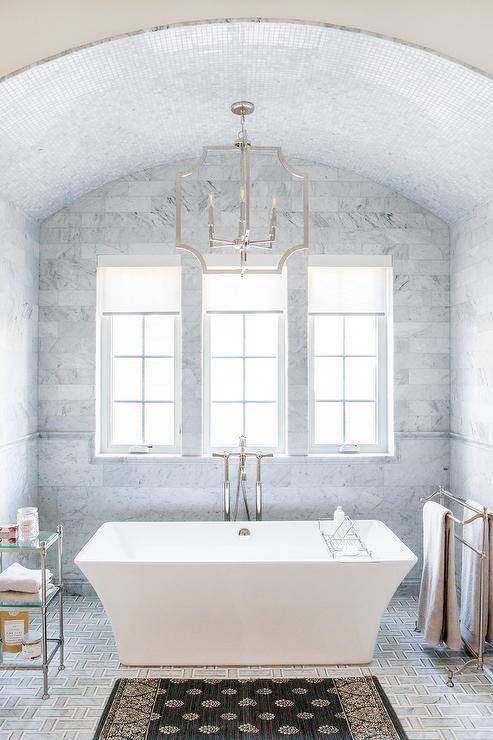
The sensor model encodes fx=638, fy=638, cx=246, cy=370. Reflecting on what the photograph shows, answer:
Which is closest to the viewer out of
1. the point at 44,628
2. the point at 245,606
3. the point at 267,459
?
the point at 44,628

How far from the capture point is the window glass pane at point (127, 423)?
4648mm

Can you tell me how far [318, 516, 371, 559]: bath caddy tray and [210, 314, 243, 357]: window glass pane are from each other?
53.7 inches

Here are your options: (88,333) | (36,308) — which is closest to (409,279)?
(88,333)

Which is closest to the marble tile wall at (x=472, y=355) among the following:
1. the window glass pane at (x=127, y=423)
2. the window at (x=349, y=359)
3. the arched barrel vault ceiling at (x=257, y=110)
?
the arched barrel vault ceiling at (x=257, y=110)

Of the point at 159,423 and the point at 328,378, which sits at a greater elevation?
the point at 328,378

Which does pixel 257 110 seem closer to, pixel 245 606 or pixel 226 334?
pixel 226 334

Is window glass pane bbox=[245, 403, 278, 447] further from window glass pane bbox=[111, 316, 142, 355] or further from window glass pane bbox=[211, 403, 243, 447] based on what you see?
window glass pane bbox=[111, 316, 142, 355]

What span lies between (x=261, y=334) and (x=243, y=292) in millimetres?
332

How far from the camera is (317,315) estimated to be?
15.3 ft

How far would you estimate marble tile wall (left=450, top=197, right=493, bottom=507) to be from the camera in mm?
3939

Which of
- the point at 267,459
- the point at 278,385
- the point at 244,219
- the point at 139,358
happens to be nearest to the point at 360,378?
the point at 278,385

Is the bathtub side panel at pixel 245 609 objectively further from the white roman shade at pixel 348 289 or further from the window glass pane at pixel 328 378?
the white roman shade at pixel 348 289

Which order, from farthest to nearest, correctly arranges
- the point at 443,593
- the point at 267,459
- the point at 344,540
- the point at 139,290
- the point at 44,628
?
the point at 139,290, the point at 267,459, the point at 344,540, the point at 443,593, the point at 44,628

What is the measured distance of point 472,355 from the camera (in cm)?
416
